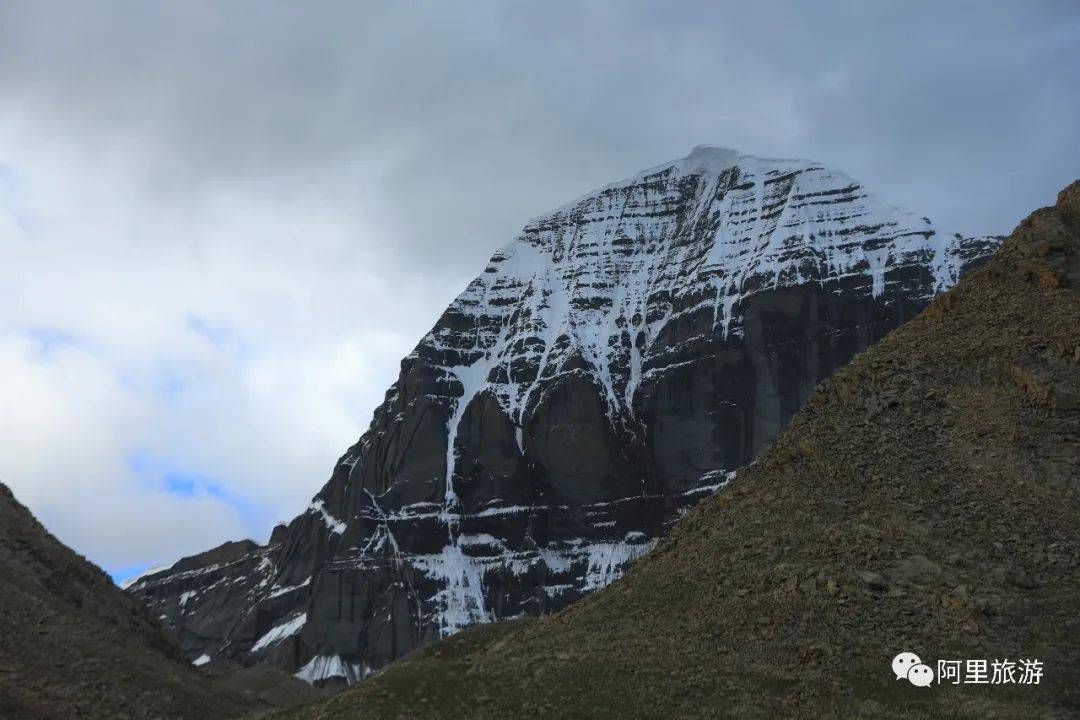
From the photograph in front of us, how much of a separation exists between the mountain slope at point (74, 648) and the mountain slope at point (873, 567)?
16153 mm

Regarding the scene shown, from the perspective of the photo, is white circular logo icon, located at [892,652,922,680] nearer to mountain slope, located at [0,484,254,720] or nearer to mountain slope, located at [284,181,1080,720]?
mountain slope, located at [284,181,1080,720]

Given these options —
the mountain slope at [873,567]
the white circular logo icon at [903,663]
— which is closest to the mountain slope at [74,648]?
the mountain slope at [873,567]

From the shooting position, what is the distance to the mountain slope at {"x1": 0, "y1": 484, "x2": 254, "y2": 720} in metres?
61.2

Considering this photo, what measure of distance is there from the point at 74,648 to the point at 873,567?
4921 cm

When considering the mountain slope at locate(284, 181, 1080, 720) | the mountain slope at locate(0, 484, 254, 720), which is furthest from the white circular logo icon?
the mountain slope at locate(0, 484, 254, 720)

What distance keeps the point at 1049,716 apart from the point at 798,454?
26.1 meters

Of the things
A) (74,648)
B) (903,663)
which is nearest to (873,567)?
(903,663)

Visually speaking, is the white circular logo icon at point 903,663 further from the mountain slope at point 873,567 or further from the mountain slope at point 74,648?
the mountain slope at point 74,648

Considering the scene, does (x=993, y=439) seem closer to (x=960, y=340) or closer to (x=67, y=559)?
(x=960, y=340)

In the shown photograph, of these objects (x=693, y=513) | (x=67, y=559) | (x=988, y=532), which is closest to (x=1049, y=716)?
(x=988, y=532)

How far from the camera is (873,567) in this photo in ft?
173

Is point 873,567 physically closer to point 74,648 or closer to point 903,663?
point 903,663

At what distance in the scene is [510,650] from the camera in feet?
186

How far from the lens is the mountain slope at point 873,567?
4622 centimetres
